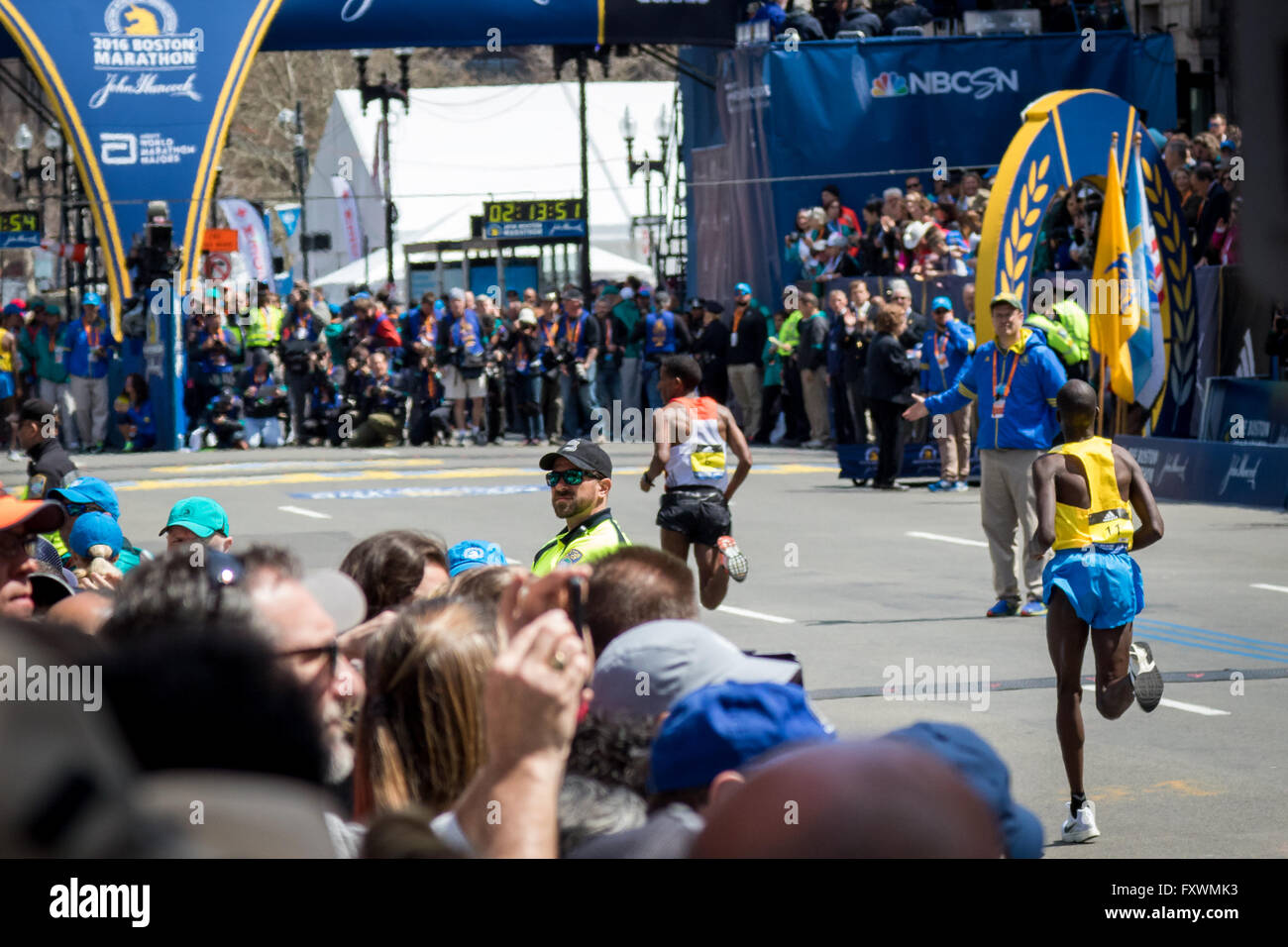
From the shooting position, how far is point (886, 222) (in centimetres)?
2420

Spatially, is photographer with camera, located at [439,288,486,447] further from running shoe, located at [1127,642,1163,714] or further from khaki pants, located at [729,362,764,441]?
running shoe, located at [1127,642,1163,714]

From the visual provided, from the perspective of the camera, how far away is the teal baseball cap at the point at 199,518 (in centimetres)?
675

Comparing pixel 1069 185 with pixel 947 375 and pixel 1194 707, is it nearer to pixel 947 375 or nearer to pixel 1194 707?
pixel 947 375

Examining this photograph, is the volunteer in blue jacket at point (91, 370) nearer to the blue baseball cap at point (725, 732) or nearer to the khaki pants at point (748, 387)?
the khaki pants at point (748, 387)

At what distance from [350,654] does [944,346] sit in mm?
16694

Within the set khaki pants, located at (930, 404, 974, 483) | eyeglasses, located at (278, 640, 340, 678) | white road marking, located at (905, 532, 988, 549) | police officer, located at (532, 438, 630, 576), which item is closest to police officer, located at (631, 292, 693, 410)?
khaki pants, located at (930, 404, 974, 483)

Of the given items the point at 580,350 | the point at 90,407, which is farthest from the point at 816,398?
the point at 90,407

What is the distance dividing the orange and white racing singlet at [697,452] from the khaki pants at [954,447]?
920 centimetres

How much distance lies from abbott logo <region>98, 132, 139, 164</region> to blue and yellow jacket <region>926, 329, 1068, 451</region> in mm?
19382

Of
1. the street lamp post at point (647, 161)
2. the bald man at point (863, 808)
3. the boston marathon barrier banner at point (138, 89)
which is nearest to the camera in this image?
the bald man at point (863, 808)

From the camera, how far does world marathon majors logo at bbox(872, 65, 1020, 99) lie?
2905cm

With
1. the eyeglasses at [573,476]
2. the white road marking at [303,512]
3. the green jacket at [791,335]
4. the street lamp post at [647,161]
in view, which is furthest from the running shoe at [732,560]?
the street lamp post at [647,161]
